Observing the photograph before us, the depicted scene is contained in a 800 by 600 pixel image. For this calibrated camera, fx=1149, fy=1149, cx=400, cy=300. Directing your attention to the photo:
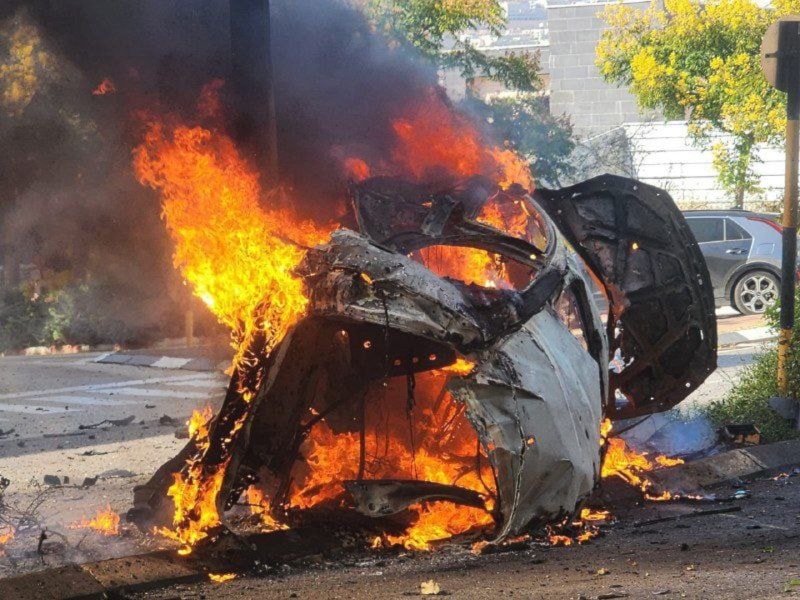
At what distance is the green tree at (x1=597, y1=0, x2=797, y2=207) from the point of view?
24.7 meters

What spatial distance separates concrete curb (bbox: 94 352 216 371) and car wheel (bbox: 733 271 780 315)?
9.06m

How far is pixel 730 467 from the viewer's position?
28.3 ft

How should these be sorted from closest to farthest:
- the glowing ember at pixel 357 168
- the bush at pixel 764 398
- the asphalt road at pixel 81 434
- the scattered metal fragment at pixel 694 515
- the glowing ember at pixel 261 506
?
the glowing ember at pixel 261 506 < the scattered metal fragment at pixel 694 515 < the asphalt road at pixel 81 434 < the glowing ember at pixel 357 168 < the bush at pixel 764 398

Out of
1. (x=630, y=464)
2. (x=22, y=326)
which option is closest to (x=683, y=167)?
(x=22, y=326)

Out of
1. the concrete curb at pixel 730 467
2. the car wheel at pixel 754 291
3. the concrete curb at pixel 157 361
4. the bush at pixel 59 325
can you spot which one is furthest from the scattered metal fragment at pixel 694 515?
the car wheel at pixel 754 291

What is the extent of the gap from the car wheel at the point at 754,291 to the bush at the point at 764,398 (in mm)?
8779

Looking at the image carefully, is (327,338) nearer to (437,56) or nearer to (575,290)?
(575,290)

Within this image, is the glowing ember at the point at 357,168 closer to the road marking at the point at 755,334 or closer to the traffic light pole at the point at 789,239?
the traffic light pole at the point at 789,239

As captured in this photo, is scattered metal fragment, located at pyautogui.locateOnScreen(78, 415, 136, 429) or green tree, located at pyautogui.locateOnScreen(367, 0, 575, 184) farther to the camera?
green tree, located at pyautogui.locateOnScreen(367, 0, 575, 184)

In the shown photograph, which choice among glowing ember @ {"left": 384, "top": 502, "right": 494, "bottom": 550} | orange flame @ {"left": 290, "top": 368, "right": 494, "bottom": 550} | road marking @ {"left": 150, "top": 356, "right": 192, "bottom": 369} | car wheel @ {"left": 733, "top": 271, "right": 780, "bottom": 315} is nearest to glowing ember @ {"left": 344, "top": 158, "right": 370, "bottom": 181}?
orange flame @ {"left": 290, "top": 368, "right": 494, "bottom": 550}

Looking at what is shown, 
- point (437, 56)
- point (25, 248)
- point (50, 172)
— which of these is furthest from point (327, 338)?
point (437, 56)

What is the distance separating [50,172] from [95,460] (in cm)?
250

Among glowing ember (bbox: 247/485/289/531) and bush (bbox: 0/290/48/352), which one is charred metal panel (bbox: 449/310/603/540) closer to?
glowing ember (bbox: 247/485/289/531)

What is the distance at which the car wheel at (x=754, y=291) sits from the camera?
757 inches
